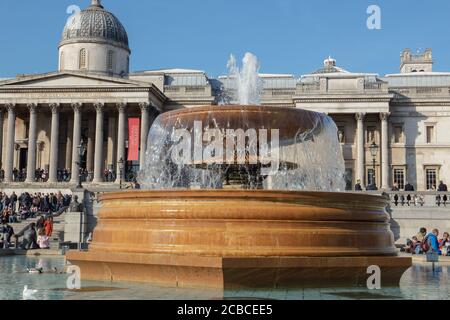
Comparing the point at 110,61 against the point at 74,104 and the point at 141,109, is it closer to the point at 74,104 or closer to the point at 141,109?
the point at 74,104

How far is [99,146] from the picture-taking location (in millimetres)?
A: 48062

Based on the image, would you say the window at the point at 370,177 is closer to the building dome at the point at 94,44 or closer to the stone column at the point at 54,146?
the building dome at the point at 94,44

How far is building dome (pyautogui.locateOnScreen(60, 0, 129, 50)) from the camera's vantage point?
2175 inches

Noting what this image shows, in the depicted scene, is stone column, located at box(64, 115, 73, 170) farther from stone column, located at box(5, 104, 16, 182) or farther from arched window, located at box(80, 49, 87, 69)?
stone column, located at box(5, 104, 16, 182)

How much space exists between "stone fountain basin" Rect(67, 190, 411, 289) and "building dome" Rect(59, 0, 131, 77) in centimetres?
4552

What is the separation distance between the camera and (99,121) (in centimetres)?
4853

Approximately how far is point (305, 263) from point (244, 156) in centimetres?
546

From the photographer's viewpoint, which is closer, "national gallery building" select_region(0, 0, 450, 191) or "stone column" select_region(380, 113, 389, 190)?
→ "national gallery building" select_region(0, 0, 450, 191)

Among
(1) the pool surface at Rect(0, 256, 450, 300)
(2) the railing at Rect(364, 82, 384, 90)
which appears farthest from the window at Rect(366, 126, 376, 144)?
(1) the pool surface at Rect(0, 256, 450, 300)

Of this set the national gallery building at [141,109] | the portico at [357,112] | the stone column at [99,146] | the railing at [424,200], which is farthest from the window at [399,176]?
the stone column at [99,146]

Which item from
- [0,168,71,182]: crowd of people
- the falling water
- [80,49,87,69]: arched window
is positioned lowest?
the falling water

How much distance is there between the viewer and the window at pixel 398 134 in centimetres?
5234

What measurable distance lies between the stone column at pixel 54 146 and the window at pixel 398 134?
27.0 metres

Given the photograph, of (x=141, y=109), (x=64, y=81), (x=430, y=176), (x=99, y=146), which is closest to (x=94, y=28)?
(x=64, y=81)
